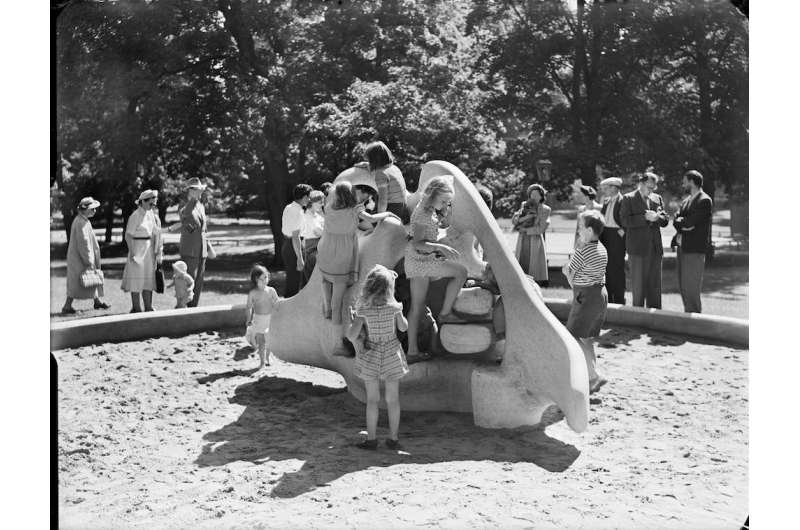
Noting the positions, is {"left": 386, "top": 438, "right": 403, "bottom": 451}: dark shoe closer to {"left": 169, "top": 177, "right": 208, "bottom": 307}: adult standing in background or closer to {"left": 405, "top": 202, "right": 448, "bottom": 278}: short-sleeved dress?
{"left": 405, "top": 202, "right": 448, "bottom": 278}: short-sleeved dress

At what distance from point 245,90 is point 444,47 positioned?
4.36 metres

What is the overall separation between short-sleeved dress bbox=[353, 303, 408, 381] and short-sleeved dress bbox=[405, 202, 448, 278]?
68 centimetres

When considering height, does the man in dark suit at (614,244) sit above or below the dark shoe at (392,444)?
above

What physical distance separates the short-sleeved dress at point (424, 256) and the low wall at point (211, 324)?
4.03m

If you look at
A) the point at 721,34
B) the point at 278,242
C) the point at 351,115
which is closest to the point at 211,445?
the point at 351,115

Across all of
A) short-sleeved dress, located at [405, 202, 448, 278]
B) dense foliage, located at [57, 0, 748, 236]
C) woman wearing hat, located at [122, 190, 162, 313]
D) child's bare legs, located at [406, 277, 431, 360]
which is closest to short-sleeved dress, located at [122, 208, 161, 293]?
woman wearing hat, located at [122, 190, 162, 313]

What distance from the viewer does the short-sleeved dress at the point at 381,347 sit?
672 centimetres

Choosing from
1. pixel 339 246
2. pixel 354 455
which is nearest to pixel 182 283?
pixel 339 246

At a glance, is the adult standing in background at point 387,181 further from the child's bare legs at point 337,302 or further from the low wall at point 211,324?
the low wall at point 211,324

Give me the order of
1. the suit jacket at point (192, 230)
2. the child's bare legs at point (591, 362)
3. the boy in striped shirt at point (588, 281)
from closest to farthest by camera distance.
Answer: the boy in striped shirt at point (588, 281)
the child's bare legs at point (591, 362)
the suit jacket at point (192, 230)

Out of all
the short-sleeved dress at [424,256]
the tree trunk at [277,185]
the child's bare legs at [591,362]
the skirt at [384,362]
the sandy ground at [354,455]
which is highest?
the tree trunk at [277,185]

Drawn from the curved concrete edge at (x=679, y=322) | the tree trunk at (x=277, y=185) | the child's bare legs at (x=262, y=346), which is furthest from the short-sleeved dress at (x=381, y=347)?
the tree trunk at (x=277, y=185)

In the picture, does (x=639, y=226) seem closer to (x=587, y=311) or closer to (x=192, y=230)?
(x=587, y=311)

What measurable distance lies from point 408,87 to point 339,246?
38.5 ft
